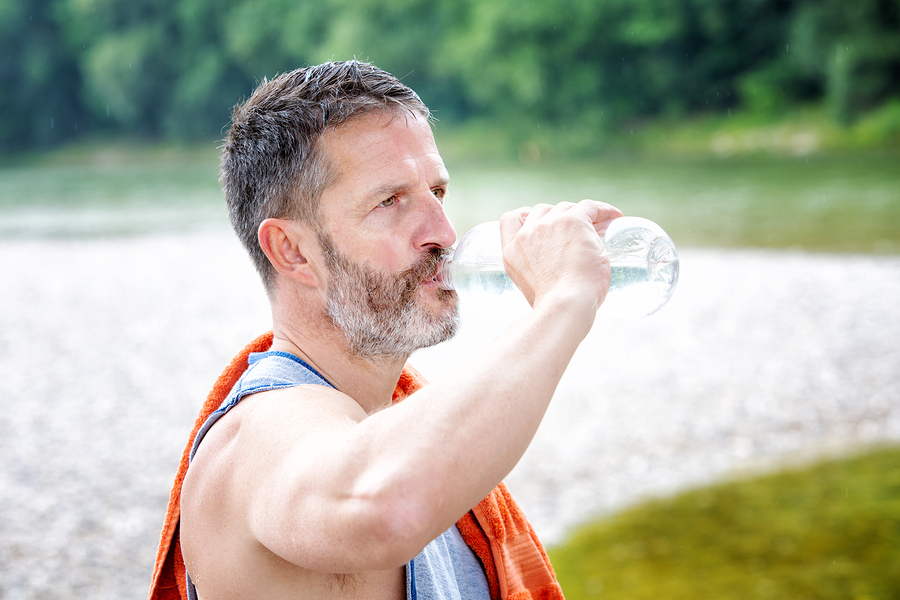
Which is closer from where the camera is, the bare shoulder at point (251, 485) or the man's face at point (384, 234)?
the bare shoulder at point (251, 485)

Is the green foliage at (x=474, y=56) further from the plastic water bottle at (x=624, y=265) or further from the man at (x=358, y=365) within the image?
the man at (x=358, y=365)

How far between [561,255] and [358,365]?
59 cm

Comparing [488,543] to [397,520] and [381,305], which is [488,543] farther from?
[397,520]

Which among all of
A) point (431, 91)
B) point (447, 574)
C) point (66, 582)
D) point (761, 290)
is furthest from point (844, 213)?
point (431, 91)

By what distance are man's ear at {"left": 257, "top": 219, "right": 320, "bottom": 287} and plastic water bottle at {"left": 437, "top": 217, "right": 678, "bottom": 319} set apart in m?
0.24

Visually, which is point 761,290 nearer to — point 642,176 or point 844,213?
point 844,213

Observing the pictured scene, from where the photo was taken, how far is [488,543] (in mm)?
1798

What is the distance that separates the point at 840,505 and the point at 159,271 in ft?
48.0

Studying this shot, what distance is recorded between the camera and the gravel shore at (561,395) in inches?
288

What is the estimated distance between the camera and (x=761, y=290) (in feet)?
44.3

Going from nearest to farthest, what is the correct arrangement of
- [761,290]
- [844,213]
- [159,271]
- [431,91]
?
1. [761,290]
2. [159,271]
3. [844,213]
4. [431,91]

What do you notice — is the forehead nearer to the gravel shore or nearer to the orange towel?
the orange towel

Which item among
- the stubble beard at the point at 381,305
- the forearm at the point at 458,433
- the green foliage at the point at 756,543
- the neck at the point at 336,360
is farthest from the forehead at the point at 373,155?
the green foliage at the point at 756,543

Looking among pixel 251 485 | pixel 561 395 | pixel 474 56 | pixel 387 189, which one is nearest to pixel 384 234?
pixel 387 189
